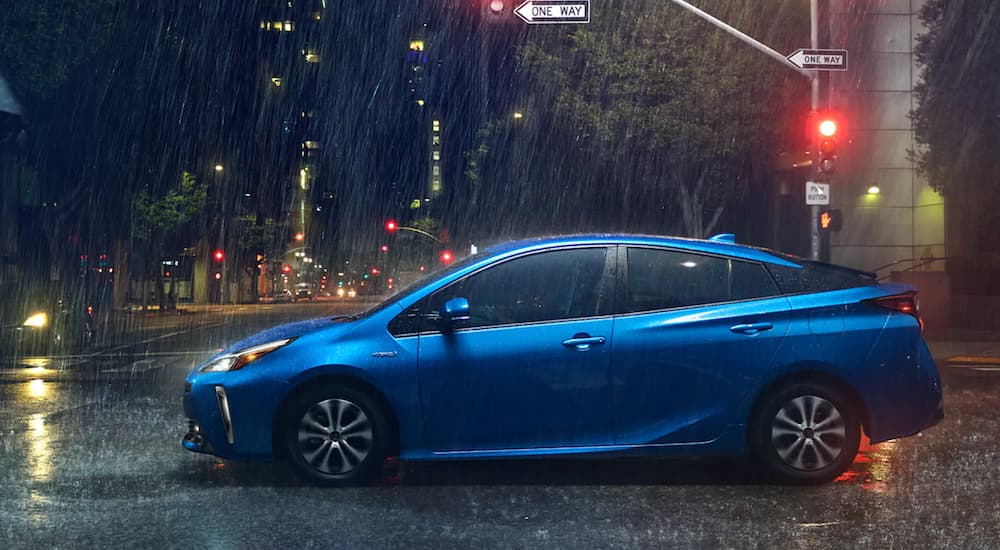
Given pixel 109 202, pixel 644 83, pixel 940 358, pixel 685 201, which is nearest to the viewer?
pixel 940 358

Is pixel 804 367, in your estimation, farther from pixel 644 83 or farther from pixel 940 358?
pixel 644 83

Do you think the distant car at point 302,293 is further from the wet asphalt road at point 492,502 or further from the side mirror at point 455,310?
the side mirror at point 455,310

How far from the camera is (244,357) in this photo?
6.79 m

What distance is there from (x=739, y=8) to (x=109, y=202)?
25141 mm

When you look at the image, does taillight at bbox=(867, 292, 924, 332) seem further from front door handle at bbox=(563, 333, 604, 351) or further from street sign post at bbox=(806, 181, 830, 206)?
street sign post at bbox=(806, 181, 830, 206)

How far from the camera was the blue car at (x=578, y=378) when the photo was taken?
662 cm

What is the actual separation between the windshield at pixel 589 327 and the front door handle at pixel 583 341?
0.01 meters

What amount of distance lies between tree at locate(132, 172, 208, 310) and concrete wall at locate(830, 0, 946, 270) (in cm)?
2827

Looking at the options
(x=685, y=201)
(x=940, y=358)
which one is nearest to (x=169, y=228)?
(x=685, y=201)

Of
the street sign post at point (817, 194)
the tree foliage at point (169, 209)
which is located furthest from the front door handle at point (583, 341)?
the tree foliage at point (169, 209)

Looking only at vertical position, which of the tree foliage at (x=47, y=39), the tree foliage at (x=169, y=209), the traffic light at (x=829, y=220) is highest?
the tree foliage at (x=47, y=39)

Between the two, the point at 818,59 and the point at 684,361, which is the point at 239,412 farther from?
the point at 818,59

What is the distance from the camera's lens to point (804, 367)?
265 inches

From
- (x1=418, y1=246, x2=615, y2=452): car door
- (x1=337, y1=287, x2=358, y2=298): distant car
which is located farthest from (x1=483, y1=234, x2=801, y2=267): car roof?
(x1=337, y1=287, x2=358, y2=298): distant car
